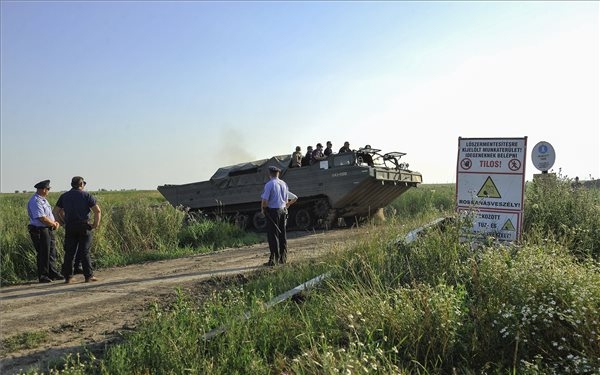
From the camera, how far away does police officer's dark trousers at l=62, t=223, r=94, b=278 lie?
823 cm

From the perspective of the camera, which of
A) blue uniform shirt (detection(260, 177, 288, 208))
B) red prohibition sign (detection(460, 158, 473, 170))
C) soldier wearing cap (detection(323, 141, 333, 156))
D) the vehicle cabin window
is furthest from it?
soldier wearing cap (detection(323, 141, 333, 156))

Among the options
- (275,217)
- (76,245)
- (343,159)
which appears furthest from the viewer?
(343,159)

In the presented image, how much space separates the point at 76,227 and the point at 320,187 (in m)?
9.20

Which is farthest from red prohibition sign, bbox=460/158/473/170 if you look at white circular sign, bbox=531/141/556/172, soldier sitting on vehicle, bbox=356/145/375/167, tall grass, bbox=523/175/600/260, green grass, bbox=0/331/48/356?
soldier sitting on vehicle, bbox=356/145/375/167

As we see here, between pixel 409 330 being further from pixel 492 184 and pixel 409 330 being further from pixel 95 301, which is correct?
pixel 95 301

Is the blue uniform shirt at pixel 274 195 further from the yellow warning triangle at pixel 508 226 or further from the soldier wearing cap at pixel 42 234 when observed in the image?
the yellow warning triangle at pixel 508 226

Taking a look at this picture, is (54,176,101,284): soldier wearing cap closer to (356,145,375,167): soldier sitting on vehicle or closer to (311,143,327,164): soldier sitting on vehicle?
(356,145,375,167): soldier sitting on vehicle

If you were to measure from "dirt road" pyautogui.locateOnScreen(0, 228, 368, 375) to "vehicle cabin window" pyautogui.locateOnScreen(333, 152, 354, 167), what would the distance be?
20.2 ft

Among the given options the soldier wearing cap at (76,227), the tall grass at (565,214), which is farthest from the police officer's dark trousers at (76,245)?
the tall grass at (565,214)

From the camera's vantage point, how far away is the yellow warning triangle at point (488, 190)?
258 inches

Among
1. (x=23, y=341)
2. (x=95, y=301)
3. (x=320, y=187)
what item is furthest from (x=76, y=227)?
(x=320, y=187)

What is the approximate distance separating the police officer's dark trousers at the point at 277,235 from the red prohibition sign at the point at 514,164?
3.80m

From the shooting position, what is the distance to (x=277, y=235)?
28.8 ft

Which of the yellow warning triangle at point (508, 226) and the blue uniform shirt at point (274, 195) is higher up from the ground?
the blue uniform shirt at point (274, 195)
